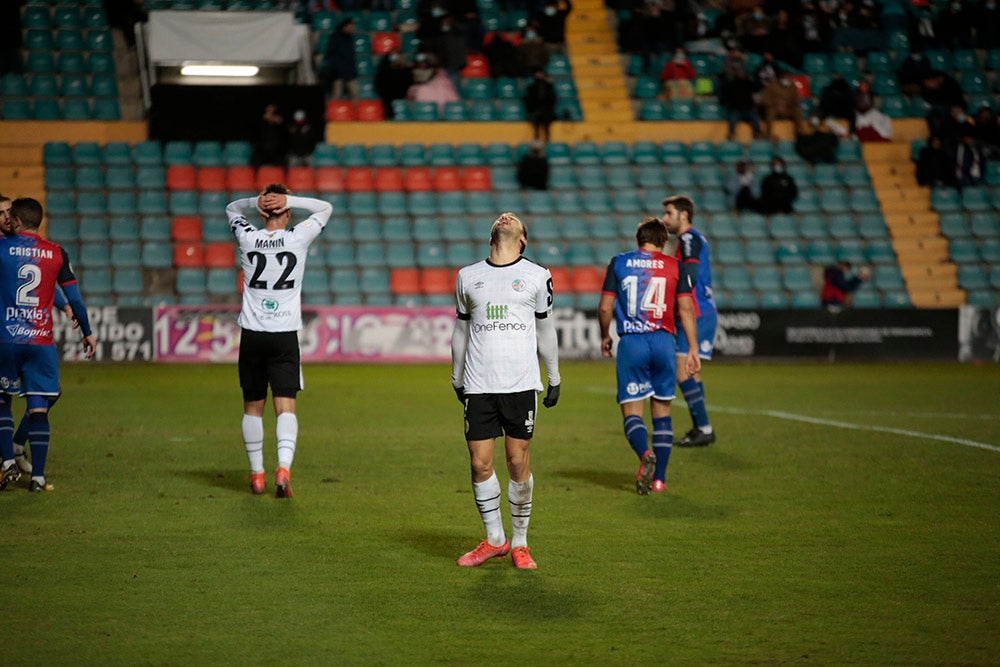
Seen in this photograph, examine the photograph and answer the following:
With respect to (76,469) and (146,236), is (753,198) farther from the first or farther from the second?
(76,469)

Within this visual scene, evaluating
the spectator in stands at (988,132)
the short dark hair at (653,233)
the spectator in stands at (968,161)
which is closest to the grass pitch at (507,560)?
the short dark hair at (653,233)

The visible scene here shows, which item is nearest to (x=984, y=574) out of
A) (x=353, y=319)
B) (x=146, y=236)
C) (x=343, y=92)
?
(x=353, y=319)

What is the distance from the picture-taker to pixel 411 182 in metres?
28.3

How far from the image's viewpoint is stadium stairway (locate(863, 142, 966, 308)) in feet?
92.7

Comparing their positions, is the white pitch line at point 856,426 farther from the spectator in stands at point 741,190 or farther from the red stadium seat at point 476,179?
the red stadium seat at point 476,179

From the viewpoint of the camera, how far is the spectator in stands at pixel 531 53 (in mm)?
29609

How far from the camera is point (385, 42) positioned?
100ft

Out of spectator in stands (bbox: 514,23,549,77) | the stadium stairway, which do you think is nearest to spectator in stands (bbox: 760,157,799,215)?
the stadium stairway

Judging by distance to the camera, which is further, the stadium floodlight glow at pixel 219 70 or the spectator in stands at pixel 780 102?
the spectator in stands at pixel 780 102

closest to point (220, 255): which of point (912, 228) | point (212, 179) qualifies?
point (212, 179)

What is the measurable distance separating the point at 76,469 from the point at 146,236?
16349 millimetres

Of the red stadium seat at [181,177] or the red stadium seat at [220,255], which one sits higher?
the red stadium seat at [181,177]

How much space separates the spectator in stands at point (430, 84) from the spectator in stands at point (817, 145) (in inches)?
322

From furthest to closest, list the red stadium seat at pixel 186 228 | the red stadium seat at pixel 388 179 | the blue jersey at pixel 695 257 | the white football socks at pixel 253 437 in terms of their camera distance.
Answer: the red stadium seat at pixel 388 179
the red stadium seat at pixel 186 228
the blue jersey at pixel 695 257
the white football socks at pixel 253 437
